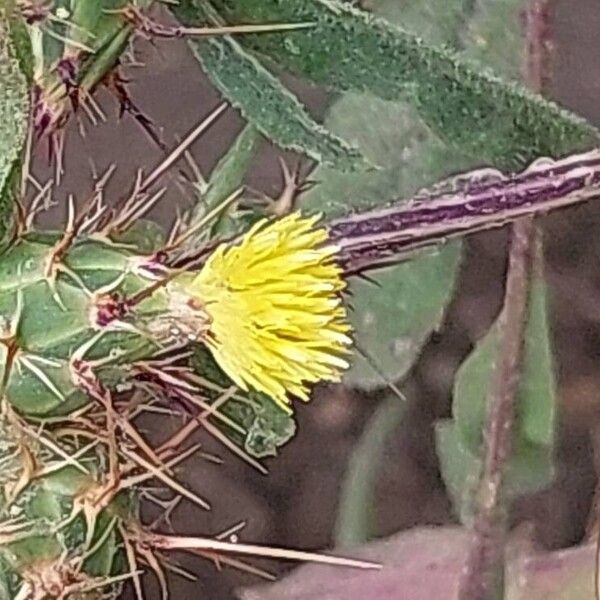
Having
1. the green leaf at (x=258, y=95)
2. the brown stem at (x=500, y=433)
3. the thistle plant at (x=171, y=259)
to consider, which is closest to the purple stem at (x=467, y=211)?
the thistle plant at (x=171, y=259)

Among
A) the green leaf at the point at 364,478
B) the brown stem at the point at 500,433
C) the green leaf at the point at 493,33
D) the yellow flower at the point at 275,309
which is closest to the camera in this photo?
the yellow flower at the point at 275,309

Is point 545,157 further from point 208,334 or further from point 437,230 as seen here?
point 208,334

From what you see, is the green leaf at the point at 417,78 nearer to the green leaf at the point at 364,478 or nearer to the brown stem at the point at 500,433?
the brown stem at the point at 500,433

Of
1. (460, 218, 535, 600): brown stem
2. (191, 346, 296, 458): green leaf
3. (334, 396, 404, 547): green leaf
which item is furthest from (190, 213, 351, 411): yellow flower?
(334, 396, 404, 547): green leaf

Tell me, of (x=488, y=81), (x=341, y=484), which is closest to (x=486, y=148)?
(x=488, y=81)

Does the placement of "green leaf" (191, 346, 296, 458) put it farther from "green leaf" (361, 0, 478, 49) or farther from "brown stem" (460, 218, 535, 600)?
"green leaf" (361, 0, 478, 49)

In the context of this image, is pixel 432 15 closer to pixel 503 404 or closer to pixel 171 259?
pixel 503 404
